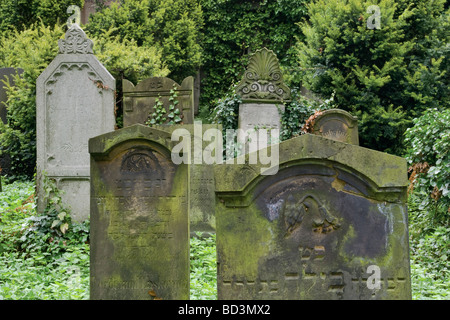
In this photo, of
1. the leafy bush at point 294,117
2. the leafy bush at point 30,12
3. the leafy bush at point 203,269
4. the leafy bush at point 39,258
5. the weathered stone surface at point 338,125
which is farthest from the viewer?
the leafy bush at point 30,12

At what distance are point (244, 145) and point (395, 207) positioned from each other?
651 centimetres

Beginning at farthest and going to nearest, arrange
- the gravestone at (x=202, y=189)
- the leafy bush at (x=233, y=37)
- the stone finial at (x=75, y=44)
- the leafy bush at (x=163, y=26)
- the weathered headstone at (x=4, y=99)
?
the leafy bush at (x=233, y=37) → the leafy bush at (x=163, y=26) → the weathered headstone at (x=4, y=99) → the gravestone at (x=202, y=189) → the stone finial at (x=75, y=44)

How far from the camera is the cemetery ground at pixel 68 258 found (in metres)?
5.23

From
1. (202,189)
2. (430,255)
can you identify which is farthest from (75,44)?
(430,255)

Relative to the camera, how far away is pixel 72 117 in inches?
294

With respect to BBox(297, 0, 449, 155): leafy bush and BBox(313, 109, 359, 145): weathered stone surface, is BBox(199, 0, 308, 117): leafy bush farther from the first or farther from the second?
BBox(313, 109, 359, 145): weathered stone surface

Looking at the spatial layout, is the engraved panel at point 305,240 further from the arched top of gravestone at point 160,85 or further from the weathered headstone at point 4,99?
the weathered headstone at point 4,99

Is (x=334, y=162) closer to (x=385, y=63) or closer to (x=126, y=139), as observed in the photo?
(x=126, y=139)

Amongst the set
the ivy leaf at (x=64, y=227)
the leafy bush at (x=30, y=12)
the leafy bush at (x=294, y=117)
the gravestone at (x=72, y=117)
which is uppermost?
the leafy bush at (x=30, y=12)

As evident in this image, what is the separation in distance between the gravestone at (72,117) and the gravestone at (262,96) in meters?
3.32

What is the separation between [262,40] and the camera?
21328mm

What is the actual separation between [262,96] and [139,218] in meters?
6.08

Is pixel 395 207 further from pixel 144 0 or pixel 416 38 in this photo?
pixel 144 0

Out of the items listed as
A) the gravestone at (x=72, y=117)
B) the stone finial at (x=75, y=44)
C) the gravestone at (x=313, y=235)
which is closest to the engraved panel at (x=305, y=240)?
the gravestone at (x=313, y=235)
